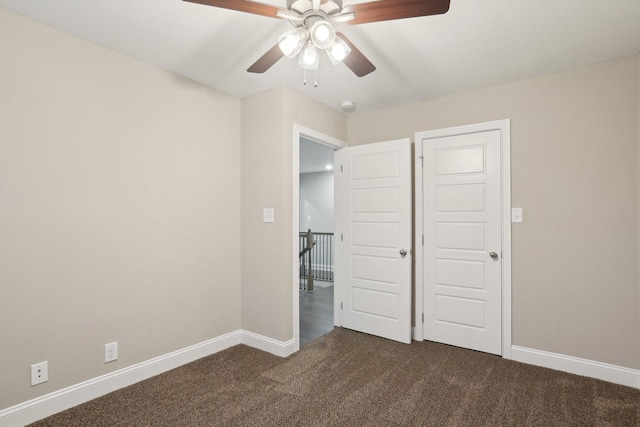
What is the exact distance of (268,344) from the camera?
3.06 meters

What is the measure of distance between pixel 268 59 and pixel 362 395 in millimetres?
2277

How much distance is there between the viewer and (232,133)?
→ 326 cm

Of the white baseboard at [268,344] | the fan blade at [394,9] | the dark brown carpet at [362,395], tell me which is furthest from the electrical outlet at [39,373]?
the fan blade at [394,9]

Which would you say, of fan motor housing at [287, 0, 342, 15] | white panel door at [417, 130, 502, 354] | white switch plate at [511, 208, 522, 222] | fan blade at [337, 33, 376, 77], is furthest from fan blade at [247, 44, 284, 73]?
Result: white switch plate at [511, 208, 522, 222]

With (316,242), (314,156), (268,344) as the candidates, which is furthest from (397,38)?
(316,242)

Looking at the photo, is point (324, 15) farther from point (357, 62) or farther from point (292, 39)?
point (357, 62)

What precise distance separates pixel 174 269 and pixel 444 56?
8.96 feet

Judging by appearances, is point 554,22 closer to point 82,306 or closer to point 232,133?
point 232,133

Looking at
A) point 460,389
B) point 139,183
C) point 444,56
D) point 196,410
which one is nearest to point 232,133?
point 139,183

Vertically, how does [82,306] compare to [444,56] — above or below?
below

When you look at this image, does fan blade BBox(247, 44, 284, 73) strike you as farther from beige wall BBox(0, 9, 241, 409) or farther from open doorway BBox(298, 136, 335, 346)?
open doorway BBox(298, 136, 335, 346)

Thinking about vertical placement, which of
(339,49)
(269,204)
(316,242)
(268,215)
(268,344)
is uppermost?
(339,49)

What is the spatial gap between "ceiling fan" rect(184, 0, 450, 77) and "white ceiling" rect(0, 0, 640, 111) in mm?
372

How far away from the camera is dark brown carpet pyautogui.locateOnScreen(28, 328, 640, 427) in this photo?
2033 millimetres
